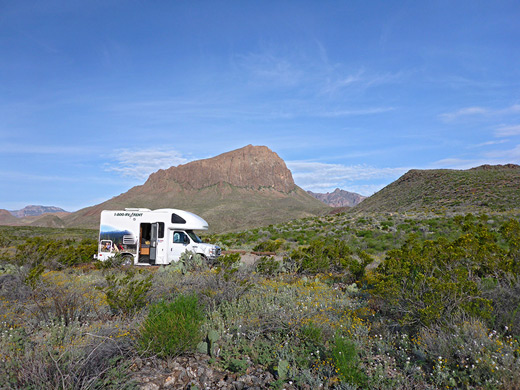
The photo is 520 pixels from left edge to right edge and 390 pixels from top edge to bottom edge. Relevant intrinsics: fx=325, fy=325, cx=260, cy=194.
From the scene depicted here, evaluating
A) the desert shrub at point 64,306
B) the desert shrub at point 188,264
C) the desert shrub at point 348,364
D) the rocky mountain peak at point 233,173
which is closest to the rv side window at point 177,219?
the desert shrub at point 188,264

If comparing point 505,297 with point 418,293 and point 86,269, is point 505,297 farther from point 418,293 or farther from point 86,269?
point 86,269

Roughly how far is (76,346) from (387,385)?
436cm

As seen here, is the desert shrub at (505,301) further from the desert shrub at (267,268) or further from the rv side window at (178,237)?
the rv side window at (178,237)

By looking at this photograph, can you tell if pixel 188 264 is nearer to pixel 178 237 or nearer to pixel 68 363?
pixel 178 237

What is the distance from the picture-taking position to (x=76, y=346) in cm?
468

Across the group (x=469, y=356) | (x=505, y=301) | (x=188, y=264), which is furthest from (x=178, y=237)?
(x=469, y=356)

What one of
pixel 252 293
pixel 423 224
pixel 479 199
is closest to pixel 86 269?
pixel 252 293

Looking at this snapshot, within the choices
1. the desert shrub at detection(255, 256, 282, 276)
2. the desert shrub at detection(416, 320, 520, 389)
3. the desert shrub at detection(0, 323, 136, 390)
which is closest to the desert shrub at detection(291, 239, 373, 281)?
the desert shrub at detection(255, 256, 282, 276)

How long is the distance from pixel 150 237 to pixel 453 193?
43910 mm

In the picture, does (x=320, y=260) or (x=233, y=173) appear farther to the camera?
(x=233, y=173)

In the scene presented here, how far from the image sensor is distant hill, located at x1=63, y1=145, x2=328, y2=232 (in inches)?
5231

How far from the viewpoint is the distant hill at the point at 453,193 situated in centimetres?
3703

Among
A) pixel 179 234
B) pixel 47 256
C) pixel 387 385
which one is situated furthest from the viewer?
pixel 179 234

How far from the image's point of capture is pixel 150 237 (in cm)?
1537
